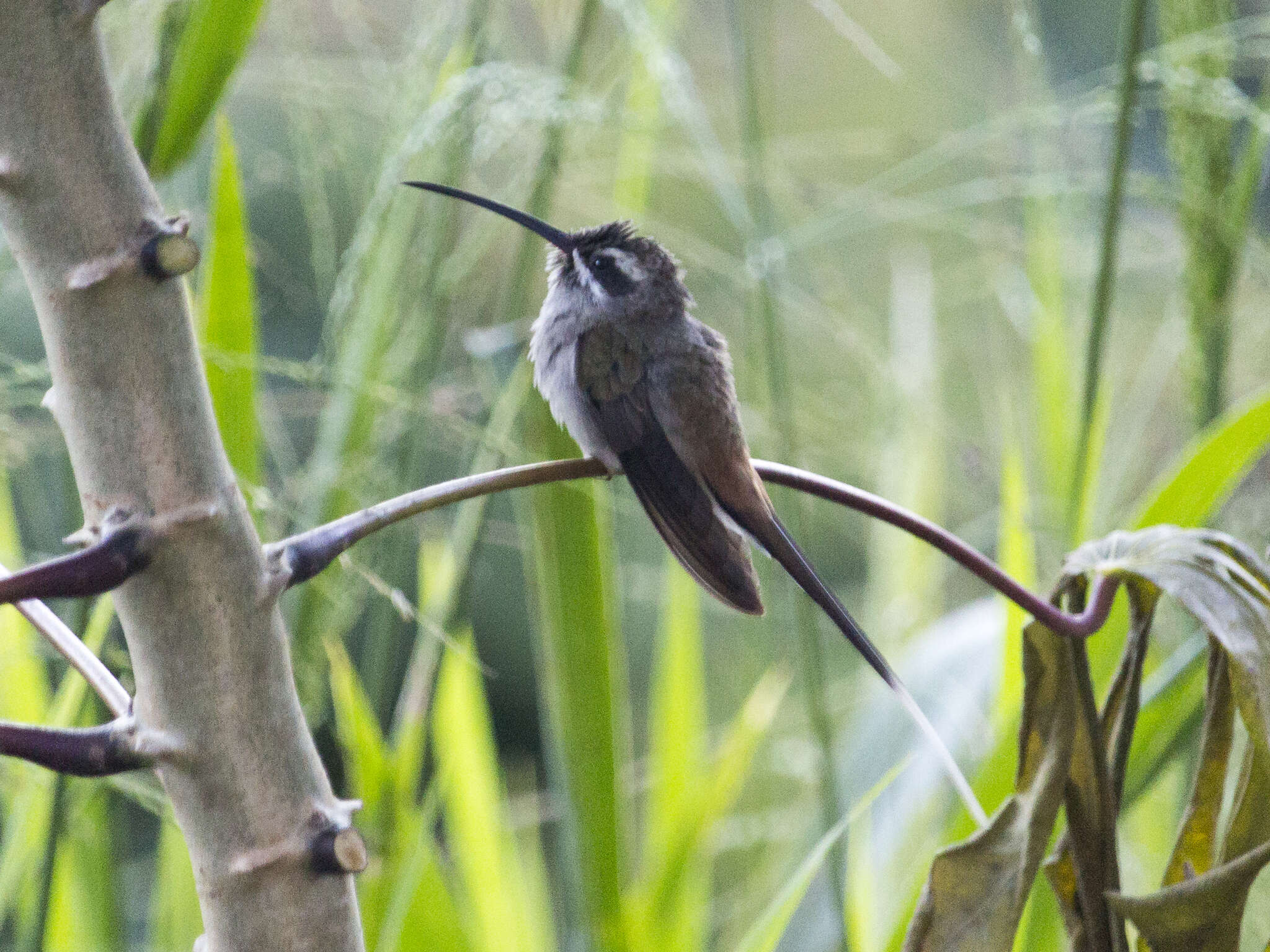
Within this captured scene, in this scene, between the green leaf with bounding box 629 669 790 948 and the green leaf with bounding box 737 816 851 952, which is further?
the green leaf with bounding box 629 669 790 948

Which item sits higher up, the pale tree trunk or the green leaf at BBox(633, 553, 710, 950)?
the pale tree trunk

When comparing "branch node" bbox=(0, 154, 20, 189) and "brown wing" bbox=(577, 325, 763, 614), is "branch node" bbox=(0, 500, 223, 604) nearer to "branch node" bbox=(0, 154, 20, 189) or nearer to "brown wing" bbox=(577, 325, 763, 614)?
"branch node" bbox=(0, 154, 20, 189)

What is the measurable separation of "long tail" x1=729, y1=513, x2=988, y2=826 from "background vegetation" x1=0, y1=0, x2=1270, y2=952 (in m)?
0.08

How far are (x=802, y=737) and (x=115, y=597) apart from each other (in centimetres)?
109

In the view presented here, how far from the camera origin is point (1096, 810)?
0.41 meters

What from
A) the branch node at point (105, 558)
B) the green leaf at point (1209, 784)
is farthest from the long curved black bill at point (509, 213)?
the green leaf at point (1209, 784)

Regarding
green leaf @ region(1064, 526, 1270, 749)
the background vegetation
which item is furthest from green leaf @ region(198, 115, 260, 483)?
green leaf @ region(1064, 526, 1270, 749)

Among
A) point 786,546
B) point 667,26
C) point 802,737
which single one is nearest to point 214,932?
point 786,546

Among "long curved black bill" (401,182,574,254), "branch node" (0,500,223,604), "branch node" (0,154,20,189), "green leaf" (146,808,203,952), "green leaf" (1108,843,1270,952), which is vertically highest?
"long curved black bill" (401,182,574,254)

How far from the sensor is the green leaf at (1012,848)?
0.37m

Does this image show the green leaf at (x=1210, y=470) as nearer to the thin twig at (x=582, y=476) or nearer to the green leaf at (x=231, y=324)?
the thin twig at (x=582, y=476)

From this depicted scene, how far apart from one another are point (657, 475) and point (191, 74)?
0.30 metres

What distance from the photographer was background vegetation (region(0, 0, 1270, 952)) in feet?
1.77

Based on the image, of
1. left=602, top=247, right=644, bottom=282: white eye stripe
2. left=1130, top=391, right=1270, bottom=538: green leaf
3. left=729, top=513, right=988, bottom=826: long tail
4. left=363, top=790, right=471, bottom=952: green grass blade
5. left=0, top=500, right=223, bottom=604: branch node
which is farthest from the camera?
left=602, top=247, right=644, bottom=282: white eye stripe
